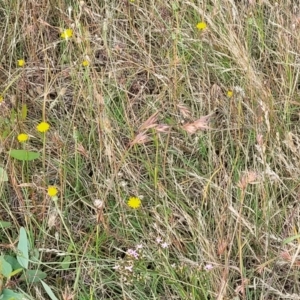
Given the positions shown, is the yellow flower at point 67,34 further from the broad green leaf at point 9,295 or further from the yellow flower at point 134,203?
the broad green leaf at point 9,295

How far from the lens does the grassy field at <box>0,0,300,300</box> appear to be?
1243 mm

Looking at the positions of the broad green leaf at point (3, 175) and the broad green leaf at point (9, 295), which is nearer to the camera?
the broad green leaf at point (9, 295)

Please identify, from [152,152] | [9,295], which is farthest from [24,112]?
[9,295]

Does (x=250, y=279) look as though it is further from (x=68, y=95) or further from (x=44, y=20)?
(x=44, y=20)

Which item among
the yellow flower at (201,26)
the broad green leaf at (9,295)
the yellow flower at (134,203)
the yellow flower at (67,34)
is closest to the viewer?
the broad green leaf at (9,295)

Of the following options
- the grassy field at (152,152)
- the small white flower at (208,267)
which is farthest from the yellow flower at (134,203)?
the small white flower at (208,267)

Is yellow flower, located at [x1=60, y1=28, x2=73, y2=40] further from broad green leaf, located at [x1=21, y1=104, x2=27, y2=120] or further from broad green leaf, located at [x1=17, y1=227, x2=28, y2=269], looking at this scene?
broad green leaf, located at [x1=17, y1=227, x2=28, y2=269]

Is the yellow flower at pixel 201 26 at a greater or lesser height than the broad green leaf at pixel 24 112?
greater

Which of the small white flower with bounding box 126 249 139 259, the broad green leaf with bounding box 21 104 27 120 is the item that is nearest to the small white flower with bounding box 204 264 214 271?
the small white flower with bounding box 126 249 139 259

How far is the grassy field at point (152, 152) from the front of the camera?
4.08ft

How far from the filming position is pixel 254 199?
Answer: 137 cm

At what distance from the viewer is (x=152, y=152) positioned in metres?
1.55

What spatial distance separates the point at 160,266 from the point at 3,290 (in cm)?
33

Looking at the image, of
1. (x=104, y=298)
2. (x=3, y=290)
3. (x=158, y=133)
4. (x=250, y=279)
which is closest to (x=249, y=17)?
(x=158, y=133)
